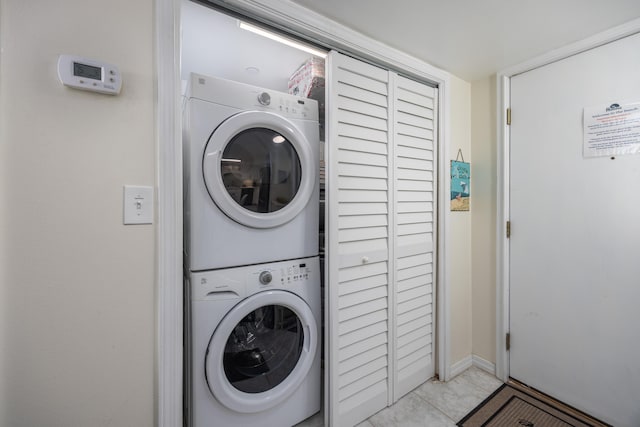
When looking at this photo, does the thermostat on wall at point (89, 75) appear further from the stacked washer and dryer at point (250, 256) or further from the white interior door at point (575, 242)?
the white interior door at point (575, 242)

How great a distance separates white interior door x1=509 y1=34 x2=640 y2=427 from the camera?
1.40m

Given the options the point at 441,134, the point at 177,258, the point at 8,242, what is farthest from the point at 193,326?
the point at 441,134

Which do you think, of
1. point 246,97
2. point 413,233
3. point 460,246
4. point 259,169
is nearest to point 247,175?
point 259,169

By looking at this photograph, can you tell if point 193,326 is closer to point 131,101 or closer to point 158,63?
point 131,101

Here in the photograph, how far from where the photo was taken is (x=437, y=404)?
63.9 inches

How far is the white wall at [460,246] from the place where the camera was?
1922 mm

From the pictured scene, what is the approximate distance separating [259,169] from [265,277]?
0.51 m

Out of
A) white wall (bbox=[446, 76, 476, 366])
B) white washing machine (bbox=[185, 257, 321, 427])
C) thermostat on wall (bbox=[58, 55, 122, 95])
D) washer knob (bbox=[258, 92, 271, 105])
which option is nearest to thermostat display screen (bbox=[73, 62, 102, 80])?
thermostat on wall (bbox=[58, 55, 122, 95])

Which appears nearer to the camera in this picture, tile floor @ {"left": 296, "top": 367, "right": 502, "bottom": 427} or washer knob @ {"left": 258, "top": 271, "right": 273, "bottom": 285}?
washer knob @ {"left": 258, "top": 271, "right": 273, "bottom": 285}

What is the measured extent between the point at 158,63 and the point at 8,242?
0.72 meters

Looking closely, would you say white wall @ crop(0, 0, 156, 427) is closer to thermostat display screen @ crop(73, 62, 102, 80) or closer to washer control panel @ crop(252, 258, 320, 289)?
thermostat display screen @ crop(73, 62, 102, 80)

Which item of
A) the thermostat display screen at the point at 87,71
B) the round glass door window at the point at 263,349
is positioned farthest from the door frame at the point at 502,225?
the thermostat display screen at the point at 87,71

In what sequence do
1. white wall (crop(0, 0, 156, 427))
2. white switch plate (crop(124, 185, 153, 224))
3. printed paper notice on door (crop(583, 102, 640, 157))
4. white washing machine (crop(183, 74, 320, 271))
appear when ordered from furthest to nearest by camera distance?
1. printed paper notice on door (crop(583, 102, 640, 157))
2. white washing machine (crop(183, 74, 320, 271))
3. white switch plate (crop(124, 185, 153, 224))
4. white wall (crop(0, 0, 156, 427))

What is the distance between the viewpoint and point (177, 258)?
3.23 feet
